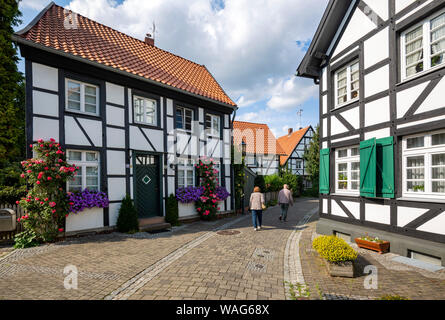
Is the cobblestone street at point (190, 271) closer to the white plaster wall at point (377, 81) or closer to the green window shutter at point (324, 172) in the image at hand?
the green window shutter at point (324, 172)

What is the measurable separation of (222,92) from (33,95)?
8.21 metres

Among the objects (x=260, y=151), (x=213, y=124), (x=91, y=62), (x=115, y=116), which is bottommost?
(x=260, y=151)

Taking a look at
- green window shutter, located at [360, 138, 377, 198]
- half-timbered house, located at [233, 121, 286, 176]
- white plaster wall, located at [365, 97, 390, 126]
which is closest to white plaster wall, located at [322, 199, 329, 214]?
green window shutter, located at [360, 138, 377, 198]

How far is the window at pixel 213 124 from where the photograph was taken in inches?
443

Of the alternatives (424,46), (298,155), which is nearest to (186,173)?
(424,46)

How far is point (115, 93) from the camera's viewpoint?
8.12 m

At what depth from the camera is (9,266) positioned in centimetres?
477

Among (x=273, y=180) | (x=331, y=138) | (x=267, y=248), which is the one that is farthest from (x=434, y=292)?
(x=273, y=180)

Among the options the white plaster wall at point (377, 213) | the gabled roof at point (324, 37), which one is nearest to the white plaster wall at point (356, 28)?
the gabled roof at point (324, 37)

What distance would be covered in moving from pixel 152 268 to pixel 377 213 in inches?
224

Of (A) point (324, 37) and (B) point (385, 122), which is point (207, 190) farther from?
(A) point (324, 37)

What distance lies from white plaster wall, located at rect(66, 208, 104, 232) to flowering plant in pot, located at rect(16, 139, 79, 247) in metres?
0.38

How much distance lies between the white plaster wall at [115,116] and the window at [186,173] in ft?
9.26

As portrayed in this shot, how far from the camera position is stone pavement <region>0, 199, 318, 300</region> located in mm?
3672
